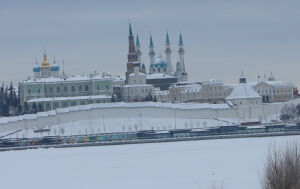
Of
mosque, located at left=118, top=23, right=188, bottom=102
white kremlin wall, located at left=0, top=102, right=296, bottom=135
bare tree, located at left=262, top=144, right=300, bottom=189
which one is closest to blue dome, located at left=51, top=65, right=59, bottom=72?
mosque, located at left=118, top=23, right=188, bottom=102

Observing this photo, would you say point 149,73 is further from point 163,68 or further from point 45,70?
point 45,70

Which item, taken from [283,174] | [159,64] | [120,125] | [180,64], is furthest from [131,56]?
[283,174]

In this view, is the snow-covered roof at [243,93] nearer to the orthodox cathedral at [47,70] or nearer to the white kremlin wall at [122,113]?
the white kremlin wall at [122,113]

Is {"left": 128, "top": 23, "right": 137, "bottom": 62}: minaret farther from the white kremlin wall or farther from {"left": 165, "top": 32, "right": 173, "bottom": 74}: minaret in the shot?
the white kremlin wall

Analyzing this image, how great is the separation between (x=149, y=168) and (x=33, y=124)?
24.3 metres

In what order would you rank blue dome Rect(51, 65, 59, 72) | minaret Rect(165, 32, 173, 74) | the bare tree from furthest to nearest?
1. minaret Rect(165, 32, 173, 74)
2. blue dome Rect(51, 65, 59, 72)
3. the bare tree

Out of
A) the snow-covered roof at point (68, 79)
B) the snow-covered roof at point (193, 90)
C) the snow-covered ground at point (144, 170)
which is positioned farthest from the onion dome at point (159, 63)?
the snow-covered ground at point (144, 170)

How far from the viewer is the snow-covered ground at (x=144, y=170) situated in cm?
2255

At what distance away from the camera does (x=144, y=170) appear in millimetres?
26469

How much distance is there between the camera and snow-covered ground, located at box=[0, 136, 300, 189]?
22.5m

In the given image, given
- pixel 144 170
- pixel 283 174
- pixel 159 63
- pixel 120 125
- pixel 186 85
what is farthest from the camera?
pixel 159 63

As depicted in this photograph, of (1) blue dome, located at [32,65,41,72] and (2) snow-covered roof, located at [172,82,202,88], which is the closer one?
(2) snow-covered roof, located at [172,82,202,88]

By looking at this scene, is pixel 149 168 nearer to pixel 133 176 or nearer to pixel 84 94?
pixel 133 176

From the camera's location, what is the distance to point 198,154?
104ft
